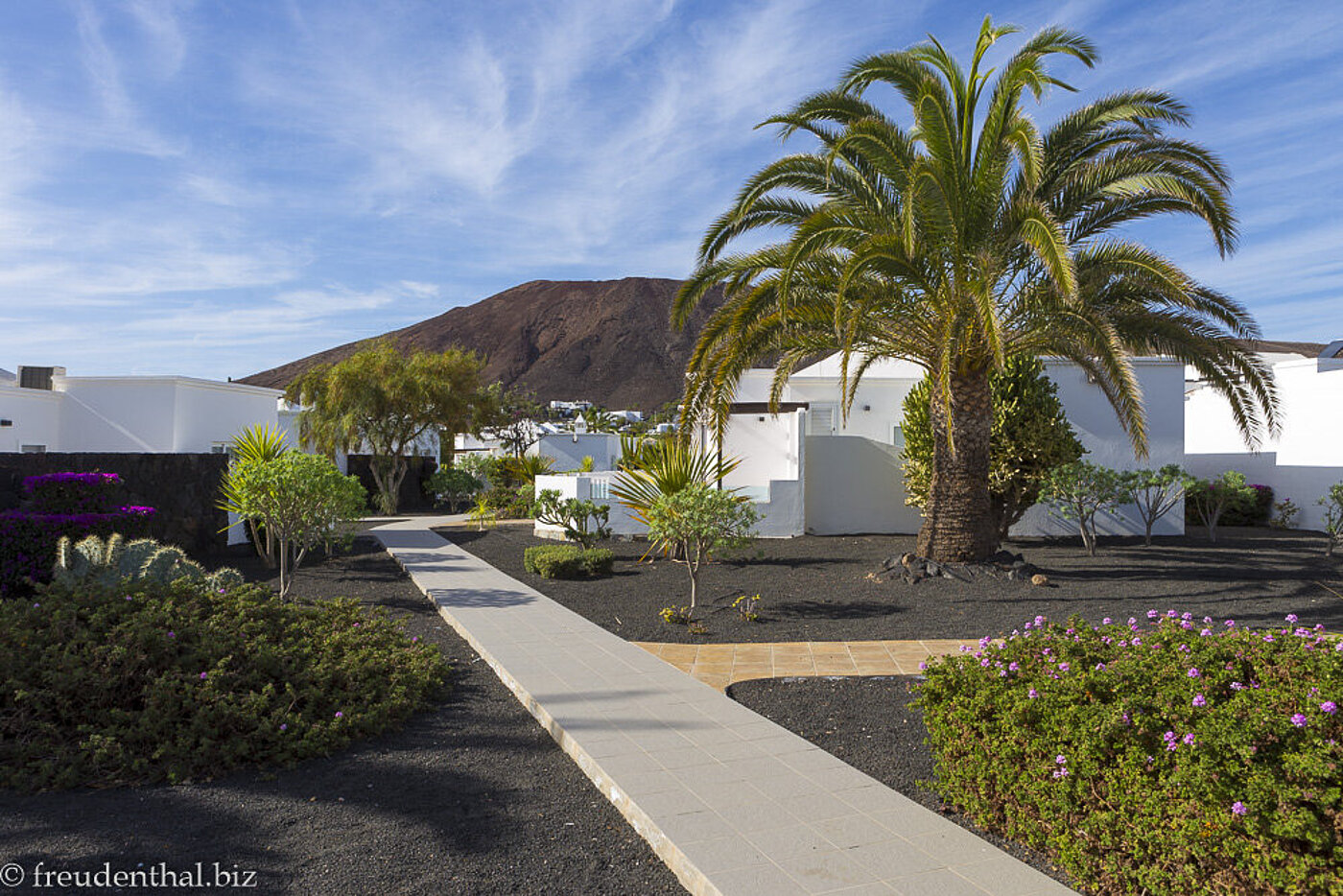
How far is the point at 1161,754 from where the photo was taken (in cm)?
319

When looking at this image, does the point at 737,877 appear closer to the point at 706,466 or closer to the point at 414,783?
the point at 414,783

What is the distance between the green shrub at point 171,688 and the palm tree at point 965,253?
18.7 feet

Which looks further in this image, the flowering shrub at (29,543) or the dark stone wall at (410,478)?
the dark stone wall at (410,478)

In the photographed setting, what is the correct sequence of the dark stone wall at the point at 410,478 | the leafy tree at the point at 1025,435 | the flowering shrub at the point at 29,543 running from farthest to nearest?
1. the dark stone wall at the point at 410,478
2. the leafy tree at the point at 1025,435
3. the flowering shrub at the point at 29,543

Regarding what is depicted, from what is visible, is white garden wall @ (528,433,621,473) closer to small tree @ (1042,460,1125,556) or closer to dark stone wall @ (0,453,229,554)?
dark stone wall @ (0,453,229,554)

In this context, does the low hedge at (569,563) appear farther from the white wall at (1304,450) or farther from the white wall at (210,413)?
the white wall at (1304,450)

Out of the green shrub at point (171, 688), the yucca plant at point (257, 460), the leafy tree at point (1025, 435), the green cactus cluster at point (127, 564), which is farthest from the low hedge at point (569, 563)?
the leafy tree at point (1025, 435)

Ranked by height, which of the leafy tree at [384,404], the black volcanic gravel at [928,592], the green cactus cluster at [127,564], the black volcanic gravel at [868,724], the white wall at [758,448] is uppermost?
the leafy tree at [384,404]

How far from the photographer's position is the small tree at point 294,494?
966cm

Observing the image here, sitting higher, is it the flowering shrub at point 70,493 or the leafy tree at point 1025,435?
the leafy tree at point 1025,435

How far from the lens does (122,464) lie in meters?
12.8

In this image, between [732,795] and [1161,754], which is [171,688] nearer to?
[732,795]

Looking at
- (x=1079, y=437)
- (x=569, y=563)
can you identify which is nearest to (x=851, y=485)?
(x=1079, y=437)

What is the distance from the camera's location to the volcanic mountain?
354 feet
